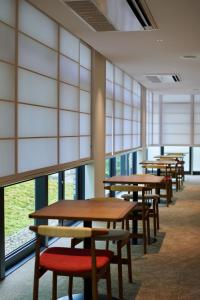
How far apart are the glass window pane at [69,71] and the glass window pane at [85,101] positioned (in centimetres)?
36

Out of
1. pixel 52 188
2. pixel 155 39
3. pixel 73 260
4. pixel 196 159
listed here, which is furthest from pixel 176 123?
pixel 73 260

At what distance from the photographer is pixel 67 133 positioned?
6.17 m

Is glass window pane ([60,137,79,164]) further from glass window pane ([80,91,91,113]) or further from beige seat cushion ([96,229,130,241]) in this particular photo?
beige seat cushion ([96,229,130,241])

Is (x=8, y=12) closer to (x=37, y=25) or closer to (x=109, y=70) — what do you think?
(x=37, y=25)

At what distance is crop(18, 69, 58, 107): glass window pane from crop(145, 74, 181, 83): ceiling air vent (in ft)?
16.4

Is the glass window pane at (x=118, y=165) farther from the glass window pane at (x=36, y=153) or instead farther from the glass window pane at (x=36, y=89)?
the glass window pane at (x=36, y=89)

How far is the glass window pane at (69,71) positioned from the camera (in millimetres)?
5879

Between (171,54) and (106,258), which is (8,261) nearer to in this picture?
(106,258)

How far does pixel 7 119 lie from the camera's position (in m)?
4.28

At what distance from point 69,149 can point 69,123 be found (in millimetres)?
345

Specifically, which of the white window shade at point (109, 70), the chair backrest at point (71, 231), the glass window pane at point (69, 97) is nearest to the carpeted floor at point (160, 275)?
the chair backrest at point (71, 231)

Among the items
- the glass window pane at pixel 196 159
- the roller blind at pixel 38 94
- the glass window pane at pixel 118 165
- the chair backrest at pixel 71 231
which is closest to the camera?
the chair backrest at pixel 71 231

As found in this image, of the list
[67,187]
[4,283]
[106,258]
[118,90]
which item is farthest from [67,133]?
[118,90]

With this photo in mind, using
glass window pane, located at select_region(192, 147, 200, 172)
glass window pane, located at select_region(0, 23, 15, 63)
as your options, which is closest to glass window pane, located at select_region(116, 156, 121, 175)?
glass window pane, located at select_region(192, 147, 200, 172)
